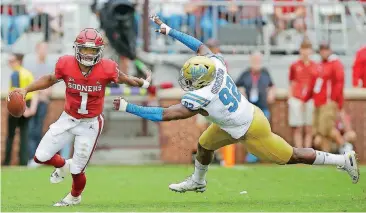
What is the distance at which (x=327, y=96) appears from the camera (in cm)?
1642

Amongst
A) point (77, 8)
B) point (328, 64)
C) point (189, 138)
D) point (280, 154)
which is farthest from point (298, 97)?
point (280, 154)

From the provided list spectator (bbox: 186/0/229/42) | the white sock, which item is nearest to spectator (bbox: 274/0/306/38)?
spectator (bbox: 186/0/229/42)

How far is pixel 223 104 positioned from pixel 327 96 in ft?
21.8

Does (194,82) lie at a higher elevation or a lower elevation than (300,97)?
higher

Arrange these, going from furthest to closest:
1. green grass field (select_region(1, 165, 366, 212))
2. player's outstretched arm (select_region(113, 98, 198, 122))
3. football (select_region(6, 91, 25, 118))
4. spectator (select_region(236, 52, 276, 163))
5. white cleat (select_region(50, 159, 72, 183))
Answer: spectator (select_region(236, 52, 276, 163)), white cleat (select_region(50, 159, 72, 183)), football (select_region(6, 91, 25, 118)), green grass field (select_region(1, 165, 366, 212)), player's outstretched arm (select_region(113, 98, 198, 122))

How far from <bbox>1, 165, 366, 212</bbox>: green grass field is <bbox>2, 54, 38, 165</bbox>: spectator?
1.88ft

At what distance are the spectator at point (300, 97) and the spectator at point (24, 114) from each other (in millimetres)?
4164

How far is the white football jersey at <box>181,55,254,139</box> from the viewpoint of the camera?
9.87 metres

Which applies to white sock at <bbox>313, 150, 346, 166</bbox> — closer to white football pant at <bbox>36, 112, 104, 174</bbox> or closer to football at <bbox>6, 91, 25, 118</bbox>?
white football pant at <bbox>36, 112, 104, 174</bbox>

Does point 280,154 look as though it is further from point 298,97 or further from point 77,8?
point 77,8

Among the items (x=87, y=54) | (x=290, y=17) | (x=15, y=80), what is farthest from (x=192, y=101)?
(x=290, y=17)

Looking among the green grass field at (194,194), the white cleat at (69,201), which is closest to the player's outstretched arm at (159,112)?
the green grass field at (194,194)

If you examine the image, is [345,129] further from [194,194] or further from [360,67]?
[194,194]

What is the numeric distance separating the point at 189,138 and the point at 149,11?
2.32m
